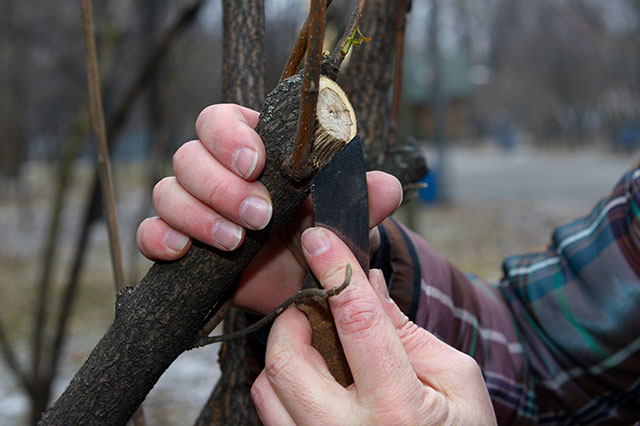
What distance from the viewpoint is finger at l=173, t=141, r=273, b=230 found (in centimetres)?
85

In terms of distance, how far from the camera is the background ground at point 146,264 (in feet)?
12.9

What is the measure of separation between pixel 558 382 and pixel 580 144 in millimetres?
30394

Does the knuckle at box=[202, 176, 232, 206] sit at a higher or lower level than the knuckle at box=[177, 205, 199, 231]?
higher

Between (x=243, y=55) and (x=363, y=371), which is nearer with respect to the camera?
(x=363, y=371)

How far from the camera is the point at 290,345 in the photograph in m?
0.88

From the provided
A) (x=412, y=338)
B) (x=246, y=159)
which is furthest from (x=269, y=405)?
(x=246, y=159)

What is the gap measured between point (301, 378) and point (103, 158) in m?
0.70

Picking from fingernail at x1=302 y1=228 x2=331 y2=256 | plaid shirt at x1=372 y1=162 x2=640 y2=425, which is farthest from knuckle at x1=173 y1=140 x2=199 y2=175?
plaid shirt at x1=372 y1=162 x2=640 y2=425

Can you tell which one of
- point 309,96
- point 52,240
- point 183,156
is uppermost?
point 309,96

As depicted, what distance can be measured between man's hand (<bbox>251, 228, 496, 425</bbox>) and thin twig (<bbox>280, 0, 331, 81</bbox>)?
0.86ft

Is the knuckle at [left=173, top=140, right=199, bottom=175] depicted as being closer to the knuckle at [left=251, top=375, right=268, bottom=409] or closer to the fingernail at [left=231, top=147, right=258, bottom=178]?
the fingernail at [left=231, top=147, right=258, bottom=178]

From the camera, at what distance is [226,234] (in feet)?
2.84

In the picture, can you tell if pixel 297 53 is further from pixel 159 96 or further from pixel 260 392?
pixel 159 96

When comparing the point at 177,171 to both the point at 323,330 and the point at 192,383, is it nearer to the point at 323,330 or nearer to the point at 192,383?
the point at 323,330
